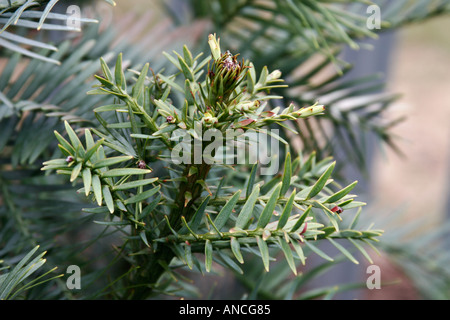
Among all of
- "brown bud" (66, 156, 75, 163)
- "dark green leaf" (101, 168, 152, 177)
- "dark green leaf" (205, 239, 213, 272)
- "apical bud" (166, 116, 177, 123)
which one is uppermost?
Answer: "apical bud" (166, 116, 177, 123)

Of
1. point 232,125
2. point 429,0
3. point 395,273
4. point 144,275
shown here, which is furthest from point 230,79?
point 395,273

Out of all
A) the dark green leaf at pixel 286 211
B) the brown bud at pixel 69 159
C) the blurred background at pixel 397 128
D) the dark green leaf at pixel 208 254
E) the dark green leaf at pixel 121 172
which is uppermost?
the blurred background at pixel 397 128

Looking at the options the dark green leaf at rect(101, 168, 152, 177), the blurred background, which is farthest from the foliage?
the blurred background

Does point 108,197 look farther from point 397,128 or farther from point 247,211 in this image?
point 397,128

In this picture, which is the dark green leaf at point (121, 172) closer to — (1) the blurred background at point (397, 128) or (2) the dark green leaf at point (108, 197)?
(2) the dark green leaf at point (108, 197)

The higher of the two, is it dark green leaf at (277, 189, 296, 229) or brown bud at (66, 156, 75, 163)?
brown bud at (66, 156, 75, 163)

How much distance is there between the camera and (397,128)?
1.64 meters

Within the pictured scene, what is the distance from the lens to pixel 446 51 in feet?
5.98

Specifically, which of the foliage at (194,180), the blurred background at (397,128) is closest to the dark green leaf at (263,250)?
the foliage at (194,180)

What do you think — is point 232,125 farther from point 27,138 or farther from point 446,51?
point 446,51

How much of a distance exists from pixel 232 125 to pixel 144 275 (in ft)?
0.38

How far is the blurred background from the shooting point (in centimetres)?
55

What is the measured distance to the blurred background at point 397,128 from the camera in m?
0.55

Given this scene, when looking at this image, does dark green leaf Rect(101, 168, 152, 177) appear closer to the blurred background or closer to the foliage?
the foliage
